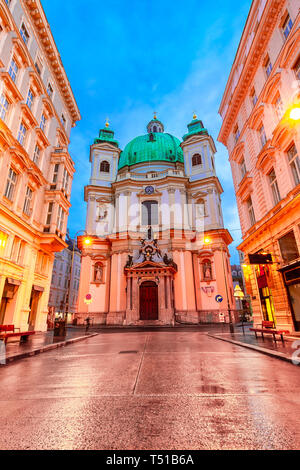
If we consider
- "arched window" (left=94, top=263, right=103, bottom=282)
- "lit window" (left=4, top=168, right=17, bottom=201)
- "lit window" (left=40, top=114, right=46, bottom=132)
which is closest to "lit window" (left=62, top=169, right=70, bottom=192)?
"lit window" (left=40, top=114, right=46, bottom=132)

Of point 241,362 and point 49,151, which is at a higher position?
point 49,151

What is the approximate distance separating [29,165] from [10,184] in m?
2.73

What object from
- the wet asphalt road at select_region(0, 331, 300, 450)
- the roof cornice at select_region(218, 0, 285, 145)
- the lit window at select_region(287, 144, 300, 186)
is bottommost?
the wet asphalt road at select_region(0, 331, 300, 450)

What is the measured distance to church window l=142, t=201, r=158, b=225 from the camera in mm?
39094

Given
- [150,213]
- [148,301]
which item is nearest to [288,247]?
[148,301]

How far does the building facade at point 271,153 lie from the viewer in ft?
44.0

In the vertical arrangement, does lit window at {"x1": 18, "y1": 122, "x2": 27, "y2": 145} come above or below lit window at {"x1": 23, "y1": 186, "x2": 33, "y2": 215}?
above

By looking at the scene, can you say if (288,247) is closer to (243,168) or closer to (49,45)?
(243,168)

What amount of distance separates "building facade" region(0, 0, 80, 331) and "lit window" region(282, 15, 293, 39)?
18060 millimetres

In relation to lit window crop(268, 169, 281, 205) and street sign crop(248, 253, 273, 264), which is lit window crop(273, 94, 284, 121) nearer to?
lit window crop(268, 169, 281, 205)

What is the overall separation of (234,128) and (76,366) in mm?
24394
